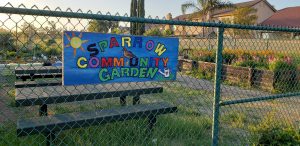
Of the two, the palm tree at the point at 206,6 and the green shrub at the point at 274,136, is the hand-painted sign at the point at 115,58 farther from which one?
the palm tree at the point at 206,6

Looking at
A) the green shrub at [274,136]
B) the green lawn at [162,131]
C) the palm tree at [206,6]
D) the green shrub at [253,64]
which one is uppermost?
the palm tree at [206,6]

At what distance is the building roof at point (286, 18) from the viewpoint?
37.7 meters

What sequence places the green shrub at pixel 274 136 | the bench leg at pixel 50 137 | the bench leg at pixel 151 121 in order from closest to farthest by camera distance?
1. the bench leg at pixel 50 137
2. the green shrub at pixel 274 136
3. the bench leg at pixel 151 121

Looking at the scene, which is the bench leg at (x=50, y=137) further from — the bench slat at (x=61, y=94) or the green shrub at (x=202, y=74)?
the green shrub at (x=202, y=74)

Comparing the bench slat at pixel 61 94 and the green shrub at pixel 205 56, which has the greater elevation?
the green shrub at pixel 205 56

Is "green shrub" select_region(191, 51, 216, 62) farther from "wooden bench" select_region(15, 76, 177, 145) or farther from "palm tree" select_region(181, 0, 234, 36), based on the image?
"palm tree" select_region(181, 0, 234, 36)

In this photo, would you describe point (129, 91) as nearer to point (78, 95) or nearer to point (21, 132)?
point (78, 95)

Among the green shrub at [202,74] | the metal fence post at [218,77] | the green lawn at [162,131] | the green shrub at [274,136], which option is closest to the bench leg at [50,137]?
the green lawn at [162,131]

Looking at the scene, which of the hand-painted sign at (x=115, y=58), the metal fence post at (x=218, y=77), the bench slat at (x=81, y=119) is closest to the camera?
the hand-painted sign at (x=115, y=58)

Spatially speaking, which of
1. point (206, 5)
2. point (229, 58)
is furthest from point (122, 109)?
point (206, 5)

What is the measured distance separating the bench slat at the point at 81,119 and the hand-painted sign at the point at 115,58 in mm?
938

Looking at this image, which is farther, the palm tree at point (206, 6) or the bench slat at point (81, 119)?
the palm tree at point (206, 6)

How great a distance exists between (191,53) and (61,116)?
9962 mm

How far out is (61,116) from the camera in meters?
3.29
